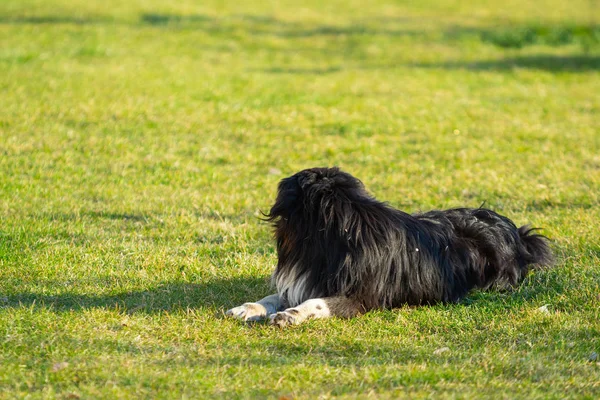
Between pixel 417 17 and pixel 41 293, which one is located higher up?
pixel 417 17

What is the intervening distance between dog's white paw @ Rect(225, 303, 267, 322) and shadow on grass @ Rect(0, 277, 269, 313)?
24 centimetres

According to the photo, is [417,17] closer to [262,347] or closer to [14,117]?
[14,117]

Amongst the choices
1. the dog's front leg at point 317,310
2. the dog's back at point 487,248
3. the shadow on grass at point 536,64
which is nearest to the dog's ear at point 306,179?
the dog's front leg at point 317,310

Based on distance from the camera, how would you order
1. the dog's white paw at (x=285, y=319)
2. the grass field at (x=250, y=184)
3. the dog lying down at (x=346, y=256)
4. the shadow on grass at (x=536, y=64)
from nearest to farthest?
the grass field at (x=250, y=184)
the dog's white paw at (x=285, y=319)
the dog lying down at (x=346, y=256)
the shadow on grass at (x=536, y=64)

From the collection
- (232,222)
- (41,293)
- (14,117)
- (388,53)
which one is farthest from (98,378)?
(388,53)

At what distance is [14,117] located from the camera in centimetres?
1118

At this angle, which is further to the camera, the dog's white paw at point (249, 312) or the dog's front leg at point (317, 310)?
the dog's white paw at point (249, 312)

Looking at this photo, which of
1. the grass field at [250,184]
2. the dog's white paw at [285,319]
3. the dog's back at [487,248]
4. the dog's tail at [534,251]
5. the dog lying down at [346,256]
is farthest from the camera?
the dog's tail at [534,251]

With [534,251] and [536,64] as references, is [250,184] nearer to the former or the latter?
[534,251]

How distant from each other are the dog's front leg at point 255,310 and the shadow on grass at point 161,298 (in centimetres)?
25

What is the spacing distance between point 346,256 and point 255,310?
2.23 ft

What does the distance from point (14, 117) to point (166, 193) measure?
144 inches

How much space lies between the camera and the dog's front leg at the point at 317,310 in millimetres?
5227

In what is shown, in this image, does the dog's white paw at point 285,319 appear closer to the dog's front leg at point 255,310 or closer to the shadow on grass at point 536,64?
the dog's front leg at point 255,310
